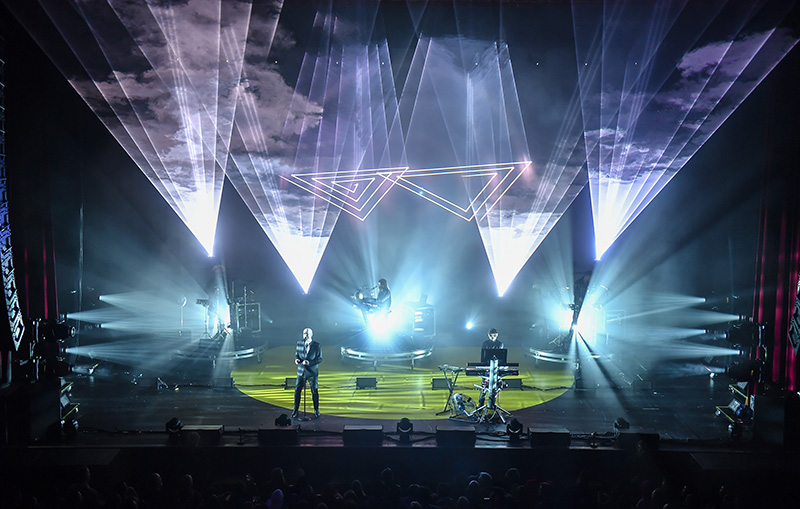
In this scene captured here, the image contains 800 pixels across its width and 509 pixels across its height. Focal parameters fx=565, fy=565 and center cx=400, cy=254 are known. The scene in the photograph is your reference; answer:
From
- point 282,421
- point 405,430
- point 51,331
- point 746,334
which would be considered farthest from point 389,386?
point 746,334

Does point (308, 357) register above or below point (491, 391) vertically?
above

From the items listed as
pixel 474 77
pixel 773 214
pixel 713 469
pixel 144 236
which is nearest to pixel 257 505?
pixel 713 469

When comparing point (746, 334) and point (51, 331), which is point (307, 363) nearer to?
point (51, 331)

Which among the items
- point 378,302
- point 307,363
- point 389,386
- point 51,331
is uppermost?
point 51,331

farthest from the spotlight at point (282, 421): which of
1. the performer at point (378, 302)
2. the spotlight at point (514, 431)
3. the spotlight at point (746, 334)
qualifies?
the spotlight at point (746, 334)

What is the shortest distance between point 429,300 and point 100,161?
925cm

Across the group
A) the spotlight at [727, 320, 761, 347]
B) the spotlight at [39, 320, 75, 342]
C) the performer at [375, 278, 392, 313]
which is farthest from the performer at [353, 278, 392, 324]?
the spotlight at [727, 320, 761, 347]

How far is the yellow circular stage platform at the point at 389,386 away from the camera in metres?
10.3

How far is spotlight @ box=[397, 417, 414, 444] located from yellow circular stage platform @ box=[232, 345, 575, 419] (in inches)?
56.3

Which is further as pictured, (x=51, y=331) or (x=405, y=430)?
(x=51, y=331)

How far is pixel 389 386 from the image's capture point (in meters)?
11.8

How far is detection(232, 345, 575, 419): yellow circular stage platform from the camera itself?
33.9ft

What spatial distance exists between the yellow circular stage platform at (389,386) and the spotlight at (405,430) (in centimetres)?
143

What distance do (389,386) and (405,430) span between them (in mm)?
3485
